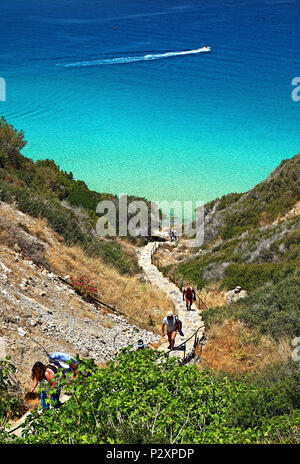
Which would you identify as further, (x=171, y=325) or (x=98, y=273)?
(x=98, y=273)

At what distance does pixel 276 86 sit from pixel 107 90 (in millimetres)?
32234

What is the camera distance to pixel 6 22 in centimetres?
12125

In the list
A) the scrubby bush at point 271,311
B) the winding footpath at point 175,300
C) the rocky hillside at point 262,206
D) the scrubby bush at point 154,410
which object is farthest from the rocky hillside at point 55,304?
the rocky hillside at point 262,206

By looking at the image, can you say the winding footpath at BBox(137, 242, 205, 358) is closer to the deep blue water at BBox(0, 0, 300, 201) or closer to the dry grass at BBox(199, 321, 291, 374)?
the dry grass at BBox(199, 321, 291, 374)

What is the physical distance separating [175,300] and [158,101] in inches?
2424

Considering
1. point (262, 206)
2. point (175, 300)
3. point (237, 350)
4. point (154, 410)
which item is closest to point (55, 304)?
point (237, 350)

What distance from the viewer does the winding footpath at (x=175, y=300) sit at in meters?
13.0

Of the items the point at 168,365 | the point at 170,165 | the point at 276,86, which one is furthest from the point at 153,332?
the point at 276,86

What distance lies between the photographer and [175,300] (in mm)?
18172

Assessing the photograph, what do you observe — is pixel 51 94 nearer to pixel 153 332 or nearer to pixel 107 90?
pixel 107 90

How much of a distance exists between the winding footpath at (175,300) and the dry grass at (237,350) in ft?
2.11

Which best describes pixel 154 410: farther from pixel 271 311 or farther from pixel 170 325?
pixel 271 311

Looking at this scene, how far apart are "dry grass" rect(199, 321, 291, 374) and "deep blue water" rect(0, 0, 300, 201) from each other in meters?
42.2

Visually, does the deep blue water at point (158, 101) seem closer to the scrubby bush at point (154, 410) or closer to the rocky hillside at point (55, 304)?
the rocky hillside at point (55, 304)
